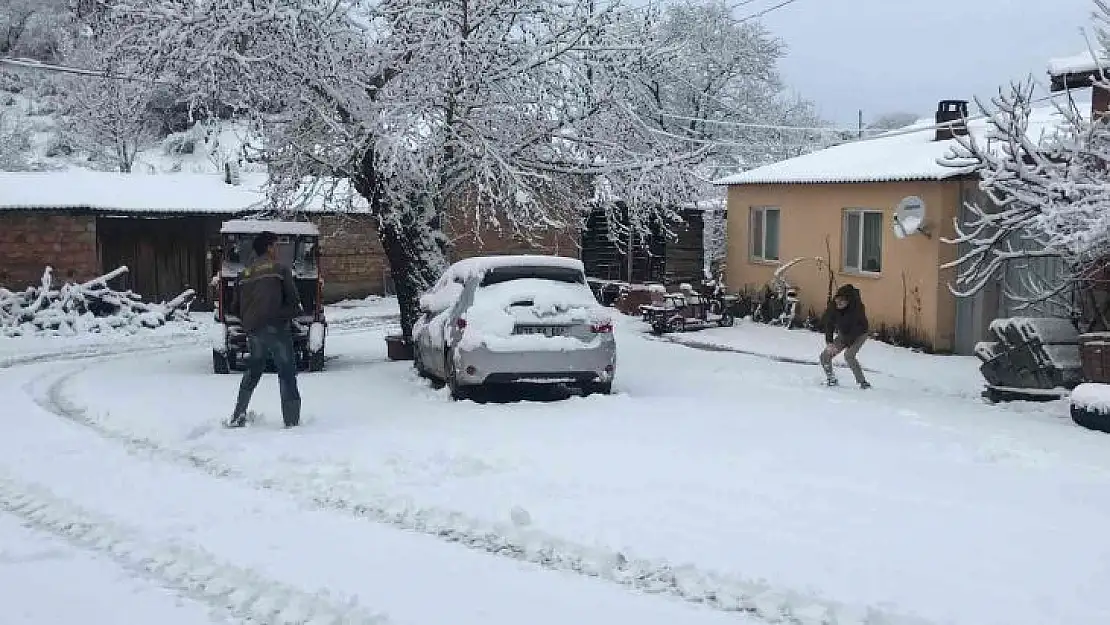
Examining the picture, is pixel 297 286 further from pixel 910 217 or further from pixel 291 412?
pixel 910 217

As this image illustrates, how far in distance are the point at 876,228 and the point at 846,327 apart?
620 centimetres

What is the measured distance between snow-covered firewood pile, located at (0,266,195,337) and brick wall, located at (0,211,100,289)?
1.11 feet

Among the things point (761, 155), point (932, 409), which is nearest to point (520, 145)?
Result: point (932, 409)

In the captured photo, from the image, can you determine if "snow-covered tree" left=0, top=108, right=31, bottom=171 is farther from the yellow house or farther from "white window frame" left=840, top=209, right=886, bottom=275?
"white window frame" left=840, top=209, right=886, bottom=275

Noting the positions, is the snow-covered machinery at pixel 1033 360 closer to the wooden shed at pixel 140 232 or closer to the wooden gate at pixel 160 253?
the wooden shed at pixel 140 232

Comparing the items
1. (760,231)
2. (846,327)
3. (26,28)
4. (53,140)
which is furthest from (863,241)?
(26,28)

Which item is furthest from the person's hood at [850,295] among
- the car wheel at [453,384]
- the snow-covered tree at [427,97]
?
the car wheel at [453,384]

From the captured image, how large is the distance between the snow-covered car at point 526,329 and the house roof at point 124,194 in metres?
11.1

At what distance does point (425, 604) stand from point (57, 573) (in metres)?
2.05

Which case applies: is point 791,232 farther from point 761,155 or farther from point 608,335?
point 761,155

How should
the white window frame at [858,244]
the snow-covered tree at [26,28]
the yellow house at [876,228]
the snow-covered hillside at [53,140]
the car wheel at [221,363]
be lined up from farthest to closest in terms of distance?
the snow-covered tree at [26,28] < the snow-covered hillside at [53,140] < the white window frame at [858,244] < the yellow house at [876,228] < the car wheel at [221,363]

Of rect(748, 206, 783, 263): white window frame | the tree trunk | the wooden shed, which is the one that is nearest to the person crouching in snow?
the tree trunk

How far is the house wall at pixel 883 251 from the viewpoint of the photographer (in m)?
15.9

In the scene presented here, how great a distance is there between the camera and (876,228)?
17.8 meters
